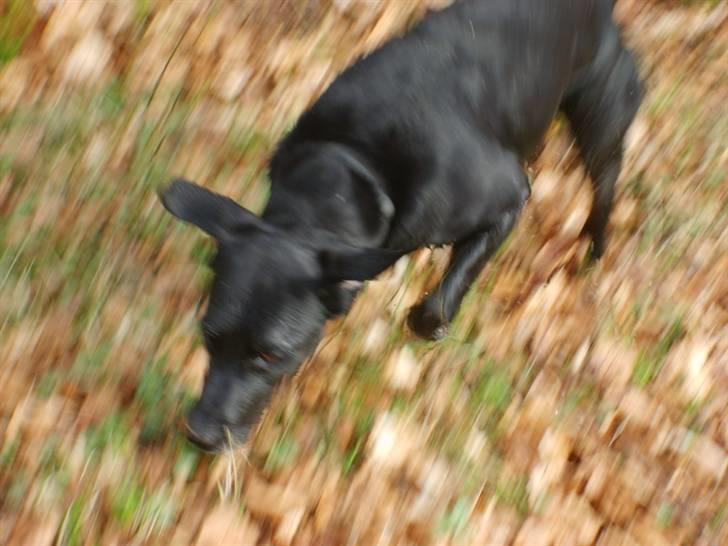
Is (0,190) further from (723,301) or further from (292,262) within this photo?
(723,301)

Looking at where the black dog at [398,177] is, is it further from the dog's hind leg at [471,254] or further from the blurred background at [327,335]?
the blurred background at [327,335]

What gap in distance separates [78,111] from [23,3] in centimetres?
54

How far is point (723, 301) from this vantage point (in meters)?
3.21

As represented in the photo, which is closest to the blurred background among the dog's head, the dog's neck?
the dog's head

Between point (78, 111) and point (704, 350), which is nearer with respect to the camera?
point (704, 350)

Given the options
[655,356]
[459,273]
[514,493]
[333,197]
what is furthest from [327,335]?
[655,356]

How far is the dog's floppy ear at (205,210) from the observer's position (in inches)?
90.4

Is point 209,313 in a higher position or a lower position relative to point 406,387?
higher

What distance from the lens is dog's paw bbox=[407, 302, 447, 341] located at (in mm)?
2908

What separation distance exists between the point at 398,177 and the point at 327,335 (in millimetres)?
716

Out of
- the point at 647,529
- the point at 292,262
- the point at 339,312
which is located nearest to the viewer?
the point at 292,262

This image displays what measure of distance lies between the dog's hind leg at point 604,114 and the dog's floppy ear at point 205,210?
1.37 meters

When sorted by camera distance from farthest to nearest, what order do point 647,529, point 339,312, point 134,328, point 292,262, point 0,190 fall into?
point 0,190 < point 134,328 < point 647,529 < point 339,312 < point 292,262

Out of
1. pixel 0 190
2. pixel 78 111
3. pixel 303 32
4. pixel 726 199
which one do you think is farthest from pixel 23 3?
pixel 726 199
